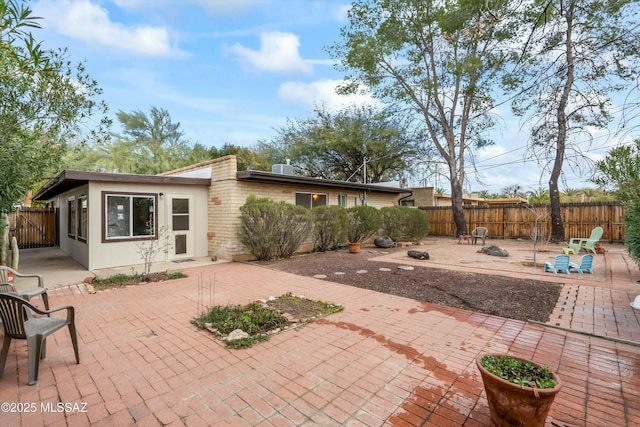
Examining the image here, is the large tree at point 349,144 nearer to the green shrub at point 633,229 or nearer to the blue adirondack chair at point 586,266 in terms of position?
the blue adirondack chair at point 586,266

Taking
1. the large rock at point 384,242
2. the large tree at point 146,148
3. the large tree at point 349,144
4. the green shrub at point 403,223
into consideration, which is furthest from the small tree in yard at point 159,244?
the large tree at point 146,148

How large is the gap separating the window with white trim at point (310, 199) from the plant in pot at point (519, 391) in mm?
9414

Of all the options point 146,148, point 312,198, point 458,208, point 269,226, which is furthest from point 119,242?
point 146,148

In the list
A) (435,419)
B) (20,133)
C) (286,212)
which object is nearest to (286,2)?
(286,212)

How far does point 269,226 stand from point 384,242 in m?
5.84

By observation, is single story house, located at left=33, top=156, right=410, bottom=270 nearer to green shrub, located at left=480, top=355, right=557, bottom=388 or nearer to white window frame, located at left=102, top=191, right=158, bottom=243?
white window frame, located at left=102, top=191, right=158, bottom=243

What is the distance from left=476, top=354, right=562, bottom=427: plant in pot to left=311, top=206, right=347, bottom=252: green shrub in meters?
8.39

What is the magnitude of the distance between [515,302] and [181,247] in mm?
9003

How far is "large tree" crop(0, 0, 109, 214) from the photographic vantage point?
4642mm

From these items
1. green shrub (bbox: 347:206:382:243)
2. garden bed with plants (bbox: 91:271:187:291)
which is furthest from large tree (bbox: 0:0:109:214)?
green shrub (bbox: 347:206:382:243)

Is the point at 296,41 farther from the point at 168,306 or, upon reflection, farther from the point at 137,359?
the point at 137,359

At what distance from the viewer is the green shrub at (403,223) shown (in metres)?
13.3

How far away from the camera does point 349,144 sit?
19719 mm

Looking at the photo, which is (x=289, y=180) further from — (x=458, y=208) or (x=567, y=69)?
(x=458, y=208)
